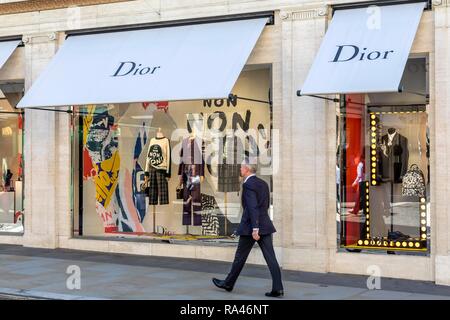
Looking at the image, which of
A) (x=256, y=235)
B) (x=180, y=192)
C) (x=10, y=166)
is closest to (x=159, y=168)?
(x=180, y=192)

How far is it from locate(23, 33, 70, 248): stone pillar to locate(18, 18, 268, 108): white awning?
0.83 meters

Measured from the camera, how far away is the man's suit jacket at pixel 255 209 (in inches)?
383

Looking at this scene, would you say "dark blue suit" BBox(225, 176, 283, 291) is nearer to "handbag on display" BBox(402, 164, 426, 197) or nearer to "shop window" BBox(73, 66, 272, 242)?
"shop window" BBox(73, 66, 272, 242)

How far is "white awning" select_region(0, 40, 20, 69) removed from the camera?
1497 cm

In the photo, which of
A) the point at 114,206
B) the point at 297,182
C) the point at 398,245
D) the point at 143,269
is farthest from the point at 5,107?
the point at 398,245

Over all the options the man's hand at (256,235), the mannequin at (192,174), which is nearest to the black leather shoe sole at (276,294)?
the man's hand at (256,235)

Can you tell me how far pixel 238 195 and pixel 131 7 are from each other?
4255 millimetres

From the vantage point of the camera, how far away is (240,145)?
44.4 feet

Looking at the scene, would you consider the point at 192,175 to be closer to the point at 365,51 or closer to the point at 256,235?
the point at 365,51

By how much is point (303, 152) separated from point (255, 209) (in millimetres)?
2750

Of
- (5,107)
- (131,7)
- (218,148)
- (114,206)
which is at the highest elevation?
(131,7)

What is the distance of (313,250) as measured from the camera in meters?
12.0

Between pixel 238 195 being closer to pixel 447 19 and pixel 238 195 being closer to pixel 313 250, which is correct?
pixel 313 250

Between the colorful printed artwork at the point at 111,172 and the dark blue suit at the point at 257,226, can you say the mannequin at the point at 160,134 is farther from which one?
the dark blue suit at the point at 257,226
